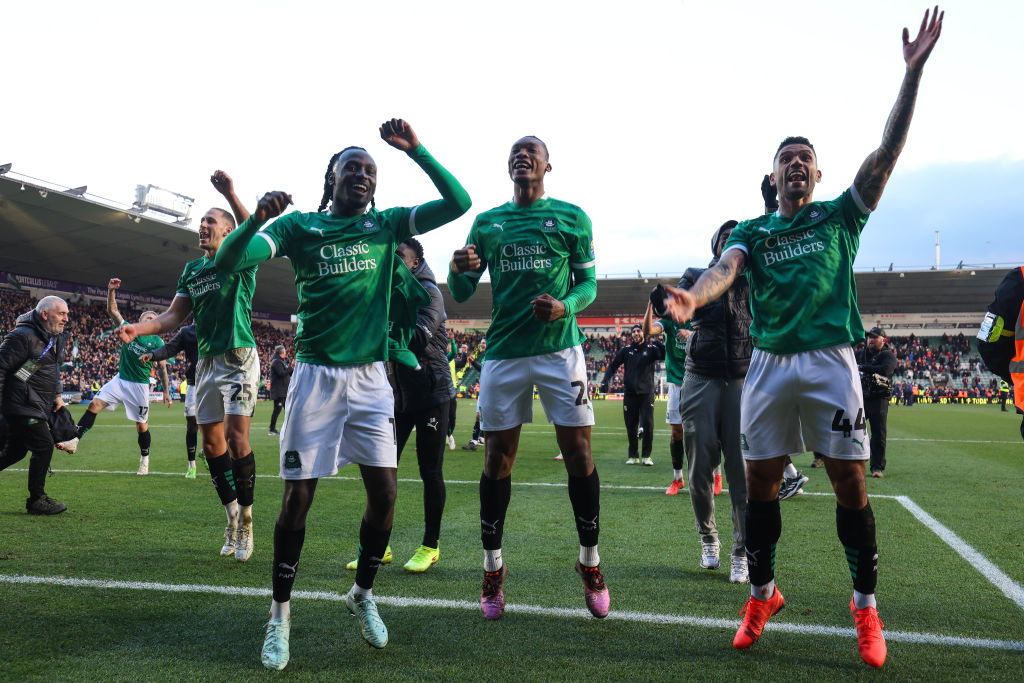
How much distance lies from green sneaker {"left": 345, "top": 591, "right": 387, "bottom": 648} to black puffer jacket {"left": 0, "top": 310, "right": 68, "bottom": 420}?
5163 mm

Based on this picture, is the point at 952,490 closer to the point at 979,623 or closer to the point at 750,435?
the point at 979,623

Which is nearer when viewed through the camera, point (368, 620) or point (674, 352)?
point (368, 620)

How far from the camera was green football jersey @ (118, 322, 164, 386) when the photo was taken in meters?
10.3

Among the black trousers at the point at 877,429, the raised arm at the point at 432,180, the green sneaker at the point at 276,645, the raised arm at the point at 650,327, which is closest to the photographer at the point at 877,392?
the black trousers at the point at 877,429

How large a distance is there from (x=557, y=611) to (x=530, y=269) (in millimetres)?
1943

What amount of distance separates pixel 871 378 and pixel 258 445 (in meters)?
10.8

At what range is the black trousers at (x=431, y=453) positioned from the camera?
4.77 m

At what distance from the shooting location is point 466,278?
13.2 feet

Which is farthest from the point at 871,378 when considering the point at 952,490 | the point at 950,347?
the point at 950,347

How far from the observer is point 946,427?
61.9ft

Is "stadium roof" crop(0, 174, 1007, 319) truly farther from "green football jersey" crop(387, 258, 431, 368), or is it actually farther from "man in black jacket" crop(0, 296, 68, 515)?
"green football jersey" crop(387, 258, 431, 368)

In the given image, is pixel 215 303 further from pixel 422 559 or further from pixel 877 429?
pixel 877 429

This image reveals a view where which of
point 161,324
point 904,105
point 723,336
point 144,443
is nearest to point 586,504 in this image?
point 723,336

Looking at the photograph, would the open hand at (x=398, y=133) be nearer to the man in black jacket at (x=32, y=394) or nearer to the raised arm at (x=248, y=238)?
→ the raised arm at (x=248, y=238)
